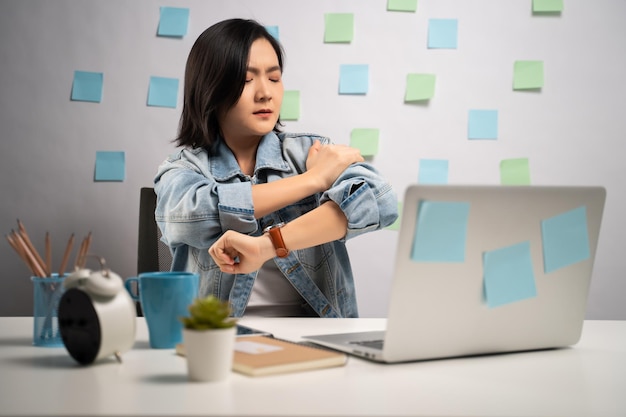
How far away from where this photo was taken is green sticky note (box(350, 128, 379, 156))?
2.15 metres

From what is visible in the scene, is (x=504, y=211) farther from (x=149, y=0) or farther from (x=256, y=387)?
(x=149, y=0)

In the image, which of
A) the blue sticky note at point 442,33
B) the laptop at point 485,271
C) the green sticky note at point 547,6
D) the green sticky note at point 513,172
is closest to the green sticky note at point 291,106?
the blue sticky note at point 442,33

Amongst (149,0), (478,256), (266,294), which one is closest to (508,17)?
(149,0)

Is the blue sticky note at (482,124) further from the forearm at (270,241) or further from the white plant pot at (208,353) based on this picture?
the white plant pot at (208,353)

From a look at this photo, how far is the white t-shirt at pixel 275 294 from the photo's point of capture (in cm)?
149

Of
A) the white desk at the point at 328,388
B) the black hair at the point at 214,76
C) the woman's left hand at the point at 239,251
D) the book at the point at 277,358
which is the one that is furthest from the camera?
the black hair at the point at 214,76

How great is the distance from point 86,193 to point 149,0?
2.13ft

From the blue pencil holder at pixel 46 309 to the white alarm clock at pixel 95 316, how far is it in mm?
110

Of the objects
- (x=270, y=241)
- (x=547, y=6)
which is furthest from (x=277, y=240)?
(x=547, y=6)

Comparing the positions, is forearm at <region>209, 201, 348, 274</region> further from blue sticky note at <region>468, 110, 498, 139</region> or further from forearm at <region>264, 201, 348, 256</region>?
blue sticky note at <region>468, 110, 498, 139</region>

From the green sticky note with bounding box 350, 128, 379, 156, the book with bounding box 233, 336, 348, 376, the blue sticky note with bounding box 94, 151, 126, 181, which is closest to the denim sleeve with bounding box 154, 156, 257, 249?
the book with bounding box 233, 336, 348, 376

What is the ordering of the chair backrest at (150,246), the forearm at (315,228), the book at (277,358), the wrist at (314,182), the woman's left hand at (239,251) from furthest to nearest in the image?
the chair backrest at (150,246) < the wrist at (314,182) < the forearm at (315,228) < the woman's left hand at (239,251) < the book at (277,358)

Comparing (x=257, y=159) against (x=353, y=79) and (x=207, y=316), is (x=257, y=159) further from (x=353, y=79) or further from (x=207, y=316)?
(x=207, y=316)

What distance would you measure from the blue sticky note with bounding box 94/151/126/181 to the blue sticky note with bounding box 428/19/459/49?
1.08 metres
